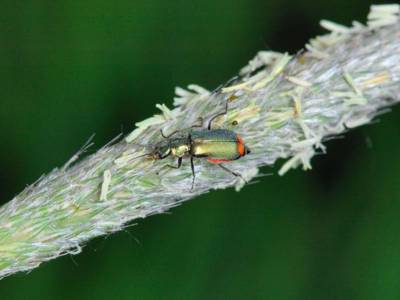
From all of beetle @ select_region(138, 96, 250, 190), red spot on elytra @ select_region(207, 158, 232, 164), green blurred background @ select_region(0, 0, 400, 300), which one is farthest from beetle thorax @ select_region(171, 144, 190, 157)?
green blurred background @ select_region(0, 0, 400, 300)

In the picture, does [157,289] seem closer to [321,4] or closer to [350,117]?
[350,117]

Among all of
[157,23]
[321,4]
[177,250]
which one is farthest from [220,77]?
[177,250]

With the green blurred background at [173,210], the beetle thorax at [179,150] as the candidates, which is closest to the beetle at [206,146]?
the beetle thorax at [179,150]

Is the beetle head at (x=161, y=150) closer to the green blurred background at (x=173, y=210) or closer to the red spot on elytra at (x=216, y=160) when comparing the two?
the red spot on elytra at (x=216, y=160)

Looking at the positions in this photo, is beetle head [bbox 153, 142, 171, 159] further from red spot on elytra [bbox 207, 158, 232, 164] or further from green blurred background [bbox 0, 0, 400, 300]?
green blurred background [bbox 0, 0, 400, 300]

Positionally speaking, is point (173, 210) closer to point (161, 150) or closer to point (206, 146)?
point (206, 146)

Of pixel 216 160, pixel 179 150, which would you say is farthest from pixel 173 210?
pixel 179 150
